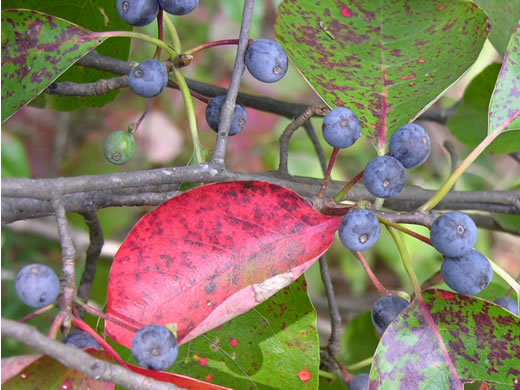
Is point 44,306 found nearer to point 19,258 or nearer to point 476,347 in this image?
point 476,347

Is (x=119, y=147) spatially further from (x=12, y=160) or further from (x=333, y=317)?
(x=12, y=160)

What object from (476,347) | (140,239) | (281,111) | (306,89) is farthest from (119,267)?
(306,89)

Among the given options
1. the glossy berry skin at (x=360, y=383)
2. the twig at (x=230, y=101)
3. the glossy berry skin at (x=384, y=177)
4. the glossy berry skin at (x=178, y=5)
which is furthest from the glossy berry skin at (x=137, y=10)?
the glossy berry skin at (x=360, y=383)

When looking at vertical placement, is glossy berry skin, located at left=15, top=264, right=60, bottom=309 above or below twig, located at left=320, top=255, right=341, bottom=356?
below

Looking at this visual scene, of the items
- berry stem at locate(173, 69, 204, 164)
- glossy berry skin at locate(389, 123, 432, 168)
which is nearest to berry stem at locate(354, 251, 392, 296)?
glossy berry skin at locate(389, 123, 432, 168)

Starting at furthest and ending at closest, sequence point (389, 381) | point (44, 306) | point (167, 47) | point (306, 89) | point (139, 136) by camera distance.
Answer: point (306, 89)
point (139, 136)
point (167, 47)
point (389, 381)
point (44, 306)

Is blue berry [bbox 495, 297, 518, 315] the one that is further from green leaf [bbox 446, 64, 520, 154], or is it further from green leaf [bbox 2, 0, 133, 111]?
green leaf [bbox 2, 0, 133, 111]
